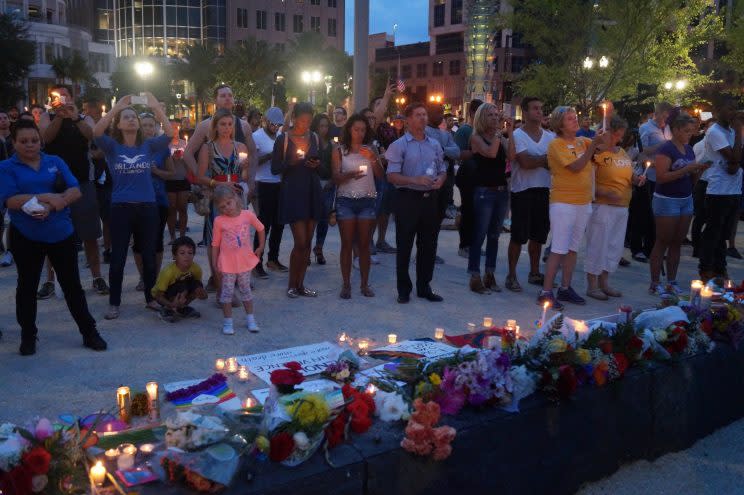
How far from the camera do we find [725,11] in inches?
1144

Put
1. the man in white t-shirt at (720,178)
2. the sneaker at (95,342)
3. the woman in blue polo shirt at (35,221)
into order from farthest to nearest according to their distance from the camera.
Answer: the man in white t-shirt at (720,178), the sneaker at (95,342), the woman in blue polo shirt at (35,221)

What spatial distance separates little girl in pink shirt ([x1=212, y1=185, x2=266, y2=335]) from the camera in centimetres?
604

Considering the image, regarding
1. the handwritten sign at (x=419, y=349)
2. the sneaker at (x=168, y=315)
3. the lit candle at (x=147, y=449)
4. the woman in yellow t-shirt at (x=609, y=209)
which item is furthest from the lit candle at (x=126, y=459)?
the woman in yellow t-shirt at (x=609, y=209)

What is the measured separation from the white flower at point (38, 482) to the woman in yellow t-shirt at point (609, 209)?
5998 mm

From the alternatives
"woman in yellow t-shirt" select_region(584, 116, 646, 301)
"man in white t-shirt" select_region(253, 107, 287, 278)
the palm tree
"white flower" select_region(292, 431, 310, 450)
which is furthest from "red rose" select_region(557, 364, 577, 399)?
the palm tree

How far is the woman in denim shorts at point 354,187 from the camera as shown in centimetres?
711

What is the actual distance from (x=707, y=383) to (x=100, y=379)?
399 centimetres

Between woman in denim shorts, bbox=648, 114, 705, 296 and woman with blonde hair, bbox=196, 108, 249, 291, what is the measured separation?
4285 mm

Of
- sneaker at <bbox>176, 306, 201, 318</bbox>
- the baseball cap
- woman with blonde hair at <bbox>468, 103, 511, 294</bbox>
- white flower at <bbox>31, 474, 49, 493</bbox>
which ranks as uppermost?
the baseball cap

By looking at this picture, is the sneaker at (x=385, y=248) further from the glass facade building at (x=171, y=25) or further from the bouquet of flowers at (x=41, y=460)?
the glass facade building at (x=171, y=25)

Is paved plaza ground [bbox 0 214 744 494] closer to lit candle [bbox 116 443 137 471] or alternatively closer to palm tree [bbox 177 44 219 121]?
lit candle [bbox 116 443 137 471]

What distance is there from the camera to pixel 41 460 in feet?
7.85

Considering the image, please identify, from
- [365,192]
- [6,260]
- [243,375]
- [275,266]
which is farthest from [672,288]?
[6,260]

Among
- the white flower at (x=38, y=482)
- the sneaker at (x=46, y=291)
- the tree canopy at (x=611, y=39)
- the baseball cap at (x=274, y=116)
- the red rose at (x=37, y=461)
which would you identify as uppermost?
the tree canopy at (x=611, y=39)
